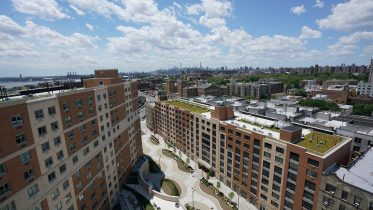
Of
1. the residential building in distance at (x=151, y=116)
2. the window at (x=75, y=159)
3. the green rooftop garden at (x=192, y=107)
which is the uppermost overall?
the green rooftop garden at (x=192, y=107)

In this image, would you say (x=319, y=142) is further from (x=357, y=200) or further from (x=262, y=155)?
(x=357, y=200)

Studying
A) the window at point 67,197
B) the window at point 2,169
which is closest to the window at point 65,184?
the window at point 67,197

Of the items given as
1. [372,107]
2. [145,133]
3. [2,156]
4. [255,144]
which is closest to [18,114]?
[2,156]

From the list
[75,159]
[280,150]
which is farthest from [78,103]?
[280,150]

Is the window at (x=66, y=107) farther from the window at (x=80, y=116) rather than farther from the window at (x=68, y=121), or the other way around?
the window at (x=80, y=116)

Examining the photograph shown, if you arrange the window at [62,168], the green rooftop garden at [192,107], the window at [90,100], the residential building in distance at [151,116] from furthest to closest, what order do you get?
the residential building in distance at [151,116], the green rooftop garden at [192,107], the window at [90,100], the window at [62,168]

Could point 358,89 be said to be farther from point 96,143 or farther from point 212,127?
point 96,143

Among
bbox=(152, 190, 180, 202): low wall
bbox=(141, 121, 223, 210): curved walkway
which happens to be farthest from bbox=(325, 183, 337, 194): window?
bbox=(152, 190, 180, 202): low wall
